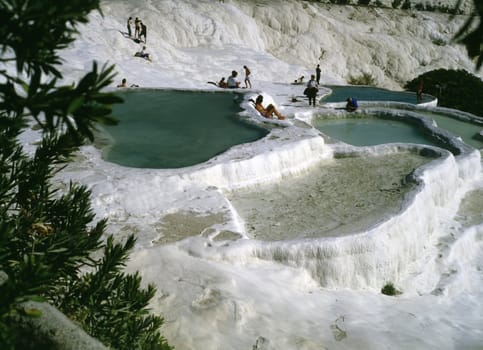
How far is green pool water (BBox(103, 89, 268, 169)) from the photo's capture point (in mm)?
9898

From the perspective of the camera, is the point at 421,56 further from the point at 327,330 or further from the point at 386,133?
the point at 327,330

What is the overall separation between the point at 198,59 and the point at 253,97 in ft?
30.9

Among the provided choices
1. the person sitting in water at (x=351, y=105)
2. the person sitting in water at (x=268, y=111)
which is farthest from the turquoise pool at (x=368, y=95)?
the person sitting in water at (x=268, y=111)

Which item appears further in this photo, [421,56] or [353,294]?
[421,56]

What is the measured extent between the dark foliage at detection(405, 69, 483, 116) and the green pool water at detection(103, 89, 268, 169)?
53.2 ft

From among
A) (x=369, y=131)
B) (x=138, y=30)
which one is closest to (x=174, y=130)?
(x=369, y=131)

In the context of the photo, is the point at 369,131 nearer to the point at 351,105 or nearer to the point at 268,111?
the point at 351,105

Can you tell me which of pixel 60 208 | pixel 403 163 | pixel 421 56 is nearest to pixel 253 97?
pixel 403 163

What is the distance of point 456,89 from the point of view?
90.2 ft

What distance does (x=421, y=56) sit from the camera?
120ft

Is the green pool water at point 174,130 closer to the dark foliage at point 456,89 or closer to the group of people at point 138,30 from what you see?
the group of people at point 138,30

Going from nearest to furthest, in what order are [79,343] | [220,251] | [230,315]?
[79,343], [230,315], [220,251]

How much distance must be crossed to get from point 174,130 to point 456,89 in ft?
72.8

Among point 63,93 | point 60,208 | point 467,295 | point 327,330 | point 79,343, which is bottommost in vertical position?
point 467,295
